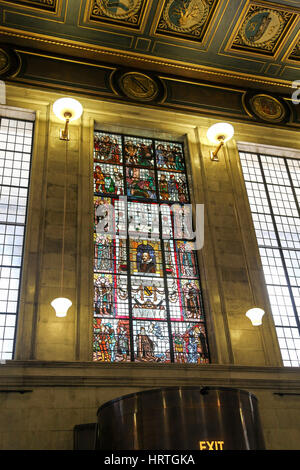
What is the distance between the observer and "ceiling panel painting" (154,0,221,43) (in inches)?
535

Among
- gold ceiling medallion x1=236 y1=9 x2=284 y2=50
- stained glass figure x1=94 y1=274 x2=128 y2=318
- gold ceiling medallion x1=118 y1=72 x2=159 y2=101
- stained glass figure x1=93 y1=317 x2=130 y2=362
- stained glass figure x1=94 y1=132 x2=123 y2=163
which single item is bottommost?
stained glass figure x1=93 y1=317 x2=130 y2=362

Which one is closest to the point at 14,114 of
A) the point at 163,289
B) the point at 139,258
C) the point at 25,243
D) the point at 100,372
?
the point at 25,243

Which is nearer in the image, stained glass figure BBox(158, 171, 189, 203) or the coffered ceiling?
stained glass figure BBox(158, 171, 189, 203)

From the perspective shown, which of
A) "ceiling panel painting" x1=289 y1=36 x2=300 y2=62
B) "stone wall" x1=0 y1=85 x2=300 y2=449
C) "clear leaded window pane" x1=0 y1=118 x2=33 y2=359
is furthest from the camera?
"ceiling panel painting" x1=289 y1=36 x2=300 y2=62

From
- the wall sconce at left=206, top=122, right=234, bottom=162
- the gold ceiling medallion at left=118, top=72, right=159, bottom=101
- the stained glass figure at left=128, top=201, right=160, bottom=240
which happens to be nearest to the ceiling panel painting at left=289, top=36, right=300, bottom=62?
the gold ceiling medallion at left=118, top=72, right=159, bottom=101

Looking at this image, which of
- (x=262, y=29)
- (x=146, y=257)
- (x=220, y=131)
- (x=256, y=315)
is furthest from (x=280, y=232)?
(x=262, y=29)

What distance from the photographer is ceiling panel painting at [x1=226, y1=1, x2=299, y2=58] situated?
13.9m

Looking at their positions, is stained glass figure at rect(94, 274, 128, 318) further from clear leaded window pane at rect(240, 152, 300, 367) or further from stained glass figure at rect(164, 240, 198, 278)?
clear leaded window pane at rect(240, 152, 300, 367)

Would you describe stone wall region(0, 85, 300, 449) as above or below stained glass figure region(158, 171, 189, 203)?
below

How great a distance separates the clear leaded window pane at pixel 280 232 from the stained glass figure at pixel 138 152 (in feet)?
8.52

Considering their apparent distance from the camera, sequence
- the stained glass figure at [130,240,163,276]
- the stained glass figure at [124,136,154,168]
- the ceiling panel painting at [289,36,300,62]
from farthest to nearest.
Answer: the ceiling panel painting at [289,36,300,62]
the stained glass figure at [124,136,154,168]
the stained glass figure at [130,240,163,276]
